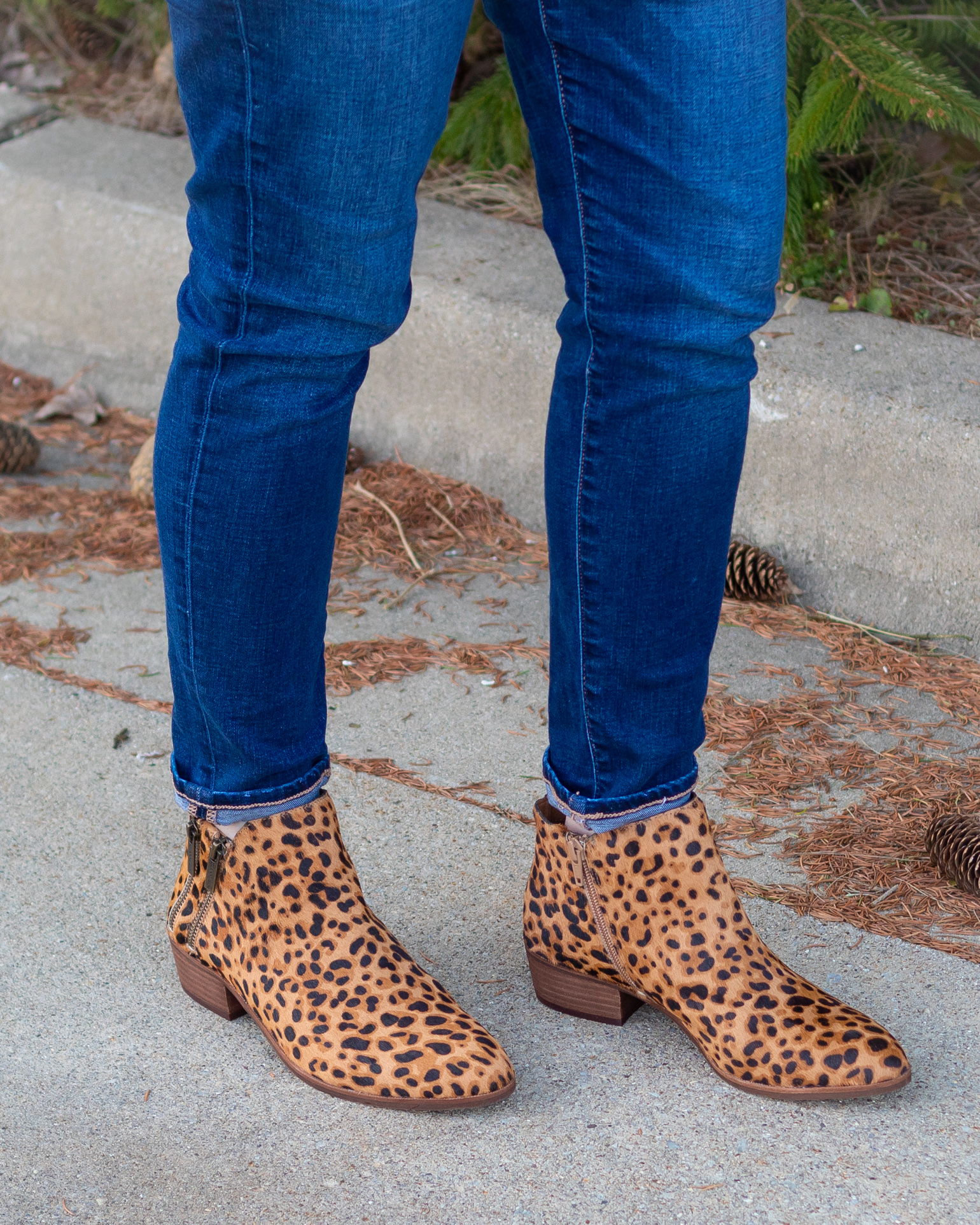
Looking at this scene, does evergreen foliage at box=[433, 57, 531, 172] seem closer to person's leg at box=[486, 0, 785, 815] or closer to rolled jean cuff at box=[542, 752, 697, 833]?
person's leg at box=[486, 0, 785, 815]

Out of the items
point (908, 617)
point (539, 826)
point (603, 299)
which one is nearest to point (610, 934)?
point (539, 826)

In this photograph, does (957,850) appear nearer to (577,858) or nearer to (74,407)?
(577,858)

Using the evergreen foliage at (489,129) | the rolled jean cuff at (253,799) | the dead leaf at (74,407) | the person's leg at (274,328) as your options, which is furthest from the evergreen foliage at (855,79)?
the dead leaf at (74,407)

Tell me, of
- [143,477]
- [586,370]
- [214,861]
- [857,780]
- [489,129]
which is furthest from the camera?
[489,129]

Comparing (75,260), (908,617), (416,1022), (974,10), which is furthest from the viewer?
(75,260)

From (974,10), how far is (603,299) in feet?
6.33

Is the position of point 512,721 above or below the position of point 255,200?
below

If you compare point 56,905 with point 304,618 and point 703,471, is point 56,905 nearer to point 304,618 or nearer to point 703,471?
point 304,618

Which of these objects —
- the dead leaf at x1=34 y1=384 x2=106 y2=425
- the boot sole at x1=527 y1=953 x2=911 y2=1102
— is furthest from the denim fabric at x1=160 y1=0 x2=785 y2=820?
the dead leaf at x1=34 y1=384 x2=106 y2=425

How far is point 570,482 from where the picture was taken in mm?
1287

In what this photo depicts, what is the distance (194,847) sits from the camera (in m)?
1.40

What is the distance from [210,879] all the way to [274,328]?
0.60 metres

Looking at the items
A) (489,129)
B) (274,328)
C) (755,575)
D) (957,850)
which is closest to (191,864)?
(274,328)

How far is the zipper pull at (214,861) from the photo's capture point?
1.36 m
